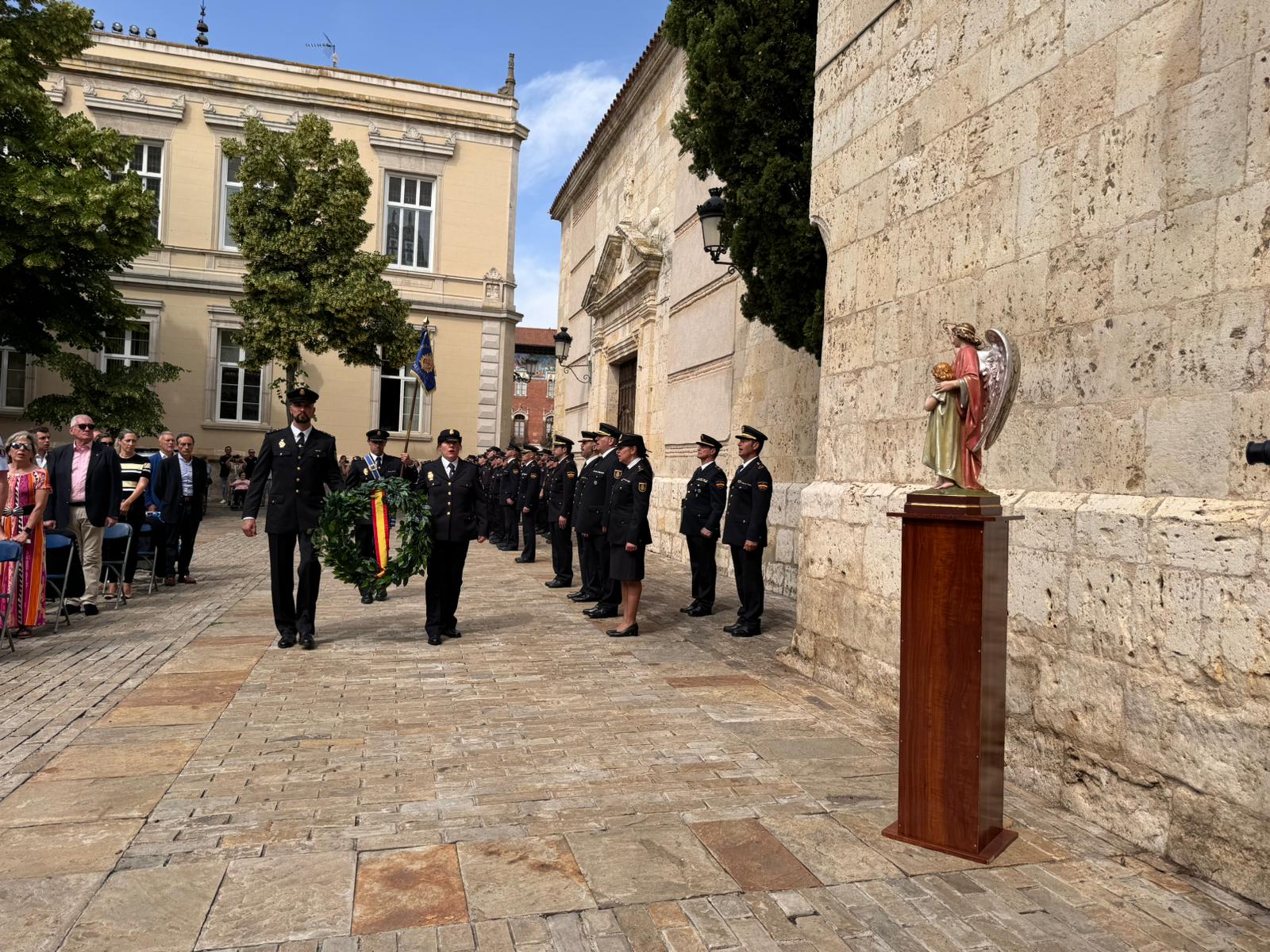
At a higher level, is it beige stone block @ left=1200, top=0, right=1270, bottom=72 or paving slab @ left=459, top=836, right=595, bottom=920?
beige stone block @ left=1200, top=0, right=1270, bottom=72

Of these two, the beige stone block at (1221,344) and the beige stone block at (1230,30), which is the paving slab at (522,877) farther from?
the beige stone block at (1230,30)

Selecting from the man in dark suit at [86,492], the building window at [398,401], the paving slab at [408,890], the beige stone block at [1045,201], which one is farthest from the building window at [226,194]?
the paving slab at [408,890]

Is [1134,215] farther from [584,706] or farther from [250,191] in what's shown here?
[250,191]

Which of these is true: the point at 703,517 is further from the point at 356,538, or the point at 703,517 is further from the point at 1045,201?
the point at 1045,201

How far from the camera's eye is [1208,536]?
3.40 meters

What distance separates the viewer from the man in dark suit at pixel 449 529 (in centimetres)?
A: 765

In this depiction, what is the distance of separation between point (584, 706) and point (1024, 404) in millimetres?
3026

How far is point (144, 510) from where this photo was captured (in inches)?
378

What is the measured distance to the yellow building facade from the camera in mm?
25391

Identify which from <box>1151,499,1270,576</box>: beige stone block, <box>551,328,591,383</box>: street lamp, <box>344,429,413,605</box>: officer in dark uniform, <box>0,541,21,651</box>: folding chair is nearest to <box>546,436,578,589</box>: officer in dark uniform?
<box>344,429,413,605</box>: officer in dark uniform

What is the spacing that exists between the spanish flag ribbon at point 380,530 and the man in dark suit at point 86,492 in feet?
9.13

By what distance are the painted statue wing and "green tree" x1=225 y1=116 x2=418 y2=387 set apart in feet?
59.5

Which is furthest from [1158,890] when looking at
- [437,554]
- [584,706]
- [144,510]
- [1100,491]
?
[144,510]

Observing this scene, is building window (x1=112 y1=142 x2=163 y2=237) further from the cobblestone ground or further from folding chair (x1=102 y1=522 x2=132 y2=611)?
the cobblestone ground
